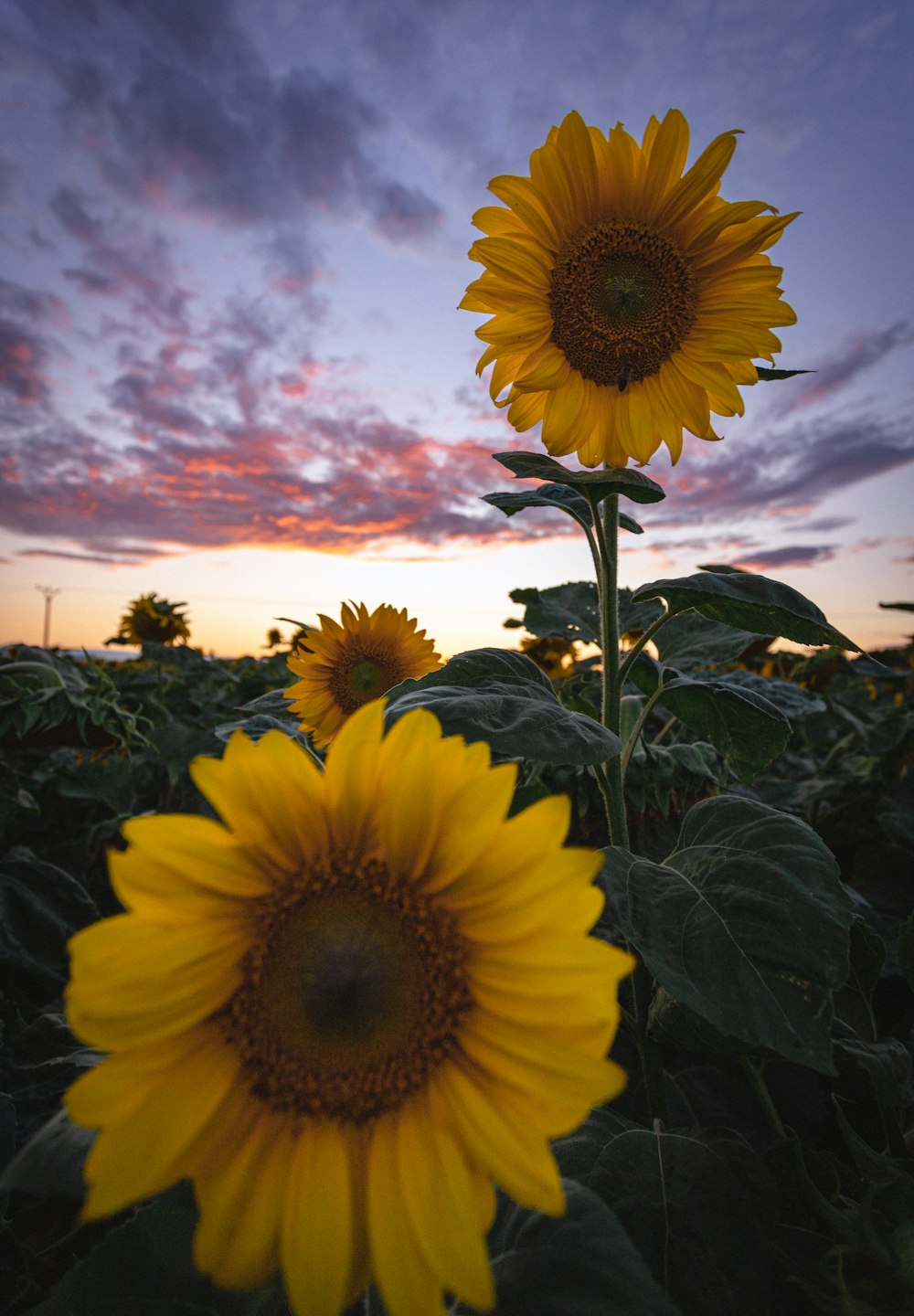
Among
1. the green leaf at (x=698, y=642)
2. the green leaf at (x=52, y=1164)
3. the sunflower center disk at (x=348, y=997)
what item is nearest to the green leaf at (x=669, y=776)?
the green leaf at (x=698, y=642)

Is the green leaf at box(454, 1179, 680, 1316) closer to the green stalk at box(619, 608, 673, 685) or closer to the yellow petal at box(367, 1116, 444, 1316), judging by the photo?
the yellow petal at box(367, 1116, 444, 1316)

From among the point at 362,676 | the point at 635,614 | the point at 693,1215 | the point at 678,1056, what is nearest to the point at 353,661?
the point at 362,676

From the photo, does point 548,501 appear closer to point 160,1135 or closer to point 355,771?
point 355,771

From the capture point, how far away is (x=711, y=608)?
139 cm

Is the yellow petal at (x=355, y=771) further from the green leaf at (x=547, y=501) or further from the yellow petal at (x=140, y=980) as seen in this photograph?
the green leaf at (x=547, y=501)

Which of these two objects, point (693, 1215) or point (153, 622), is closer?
point (693, 1215)

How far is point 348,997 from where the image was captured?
0.78 m

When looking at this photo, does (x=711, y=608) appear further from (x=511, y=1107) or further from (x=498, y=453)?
(x=511, y=1107)

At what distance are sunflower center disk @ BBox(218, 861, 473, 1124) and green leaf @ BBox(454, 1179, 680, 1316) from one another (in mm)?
216

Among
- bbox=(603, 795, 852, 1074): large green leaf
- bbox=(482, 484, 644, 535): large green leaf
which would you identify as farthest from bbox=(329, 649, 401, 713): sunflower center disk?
bbox=(603, 795, 852, 1074): large green leaf

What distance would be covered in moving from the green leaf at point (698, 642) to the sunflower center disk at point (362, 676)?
82 centimetres

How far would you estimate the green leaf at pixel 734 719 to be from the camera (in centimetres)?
142

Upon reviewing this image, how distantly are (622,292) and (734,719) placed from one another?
89 centimetres

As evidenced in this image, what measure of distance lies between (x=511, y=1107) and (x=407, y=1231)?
146mm
